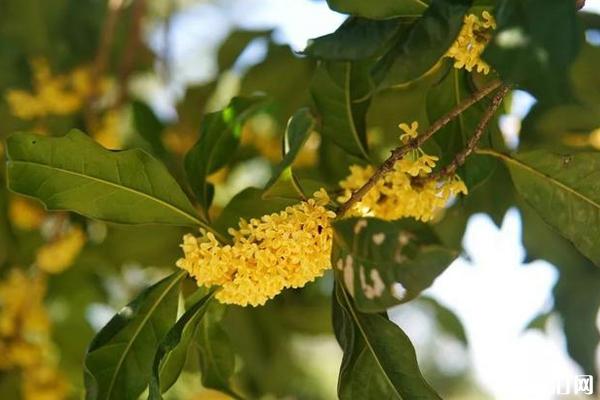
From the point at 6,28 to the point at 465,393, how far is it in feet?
8.54

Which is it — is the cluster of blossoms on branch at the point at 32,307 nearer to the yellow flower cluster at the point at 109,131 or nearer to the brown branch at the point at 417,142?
the yellow flower cluster at the point at 109,131

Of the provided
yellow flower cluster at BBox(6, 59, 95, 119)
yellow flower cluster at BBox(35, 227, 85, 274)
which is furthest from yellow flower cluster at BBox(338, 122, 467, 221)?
yellow flower cluster at BBox(6, 59, 95, 119)

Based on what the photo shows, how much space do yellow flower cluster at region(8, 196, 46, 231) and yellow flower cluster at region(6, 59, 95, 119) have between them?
0.19 meters

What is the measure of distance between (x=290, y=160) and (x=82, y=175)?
27cm

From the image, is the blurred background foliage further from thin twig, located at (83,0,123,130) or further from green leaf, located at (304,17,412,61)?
green leaf, located at (304,17,412,61)

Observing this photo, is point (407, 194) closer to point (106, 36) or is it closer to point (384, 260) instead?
point (384, 260)

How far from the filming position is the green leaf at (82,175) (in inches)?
42.5

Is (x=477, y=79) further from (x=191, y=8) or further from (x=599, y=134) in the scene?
(x=191, y=8)

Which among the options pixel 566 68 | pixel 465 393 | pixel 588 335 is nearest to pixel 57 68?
pixel 588 335

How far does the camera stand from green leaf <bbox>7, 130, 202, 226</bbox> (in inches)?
42.5

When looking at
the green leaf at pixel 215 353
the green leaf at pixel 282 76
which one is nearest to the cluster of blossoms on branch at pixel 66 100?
the green leaf at pixel 282 76

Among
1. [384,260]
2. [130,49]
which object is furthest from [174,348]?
[130,49]

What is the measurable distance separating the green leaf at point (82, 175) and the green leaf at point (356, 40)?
12.3 inches

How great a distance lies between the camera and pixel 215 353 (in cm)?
125
